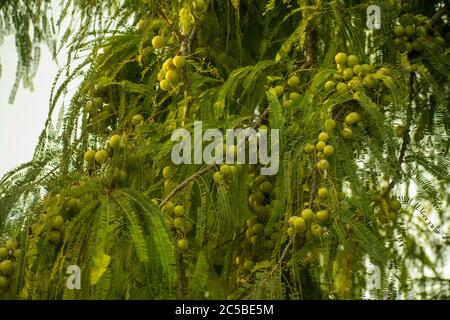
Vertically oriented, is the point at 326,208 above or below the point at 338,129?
below

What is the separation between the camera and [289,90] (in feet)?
7.49

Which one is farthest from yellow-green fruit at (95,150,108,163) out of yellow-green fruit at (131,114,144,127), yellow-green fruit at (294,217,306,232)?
yellow-green fruit at (294,217,306,232)

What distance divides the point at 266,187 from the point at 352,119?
37 cm

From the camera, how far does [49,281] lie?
1.81 m

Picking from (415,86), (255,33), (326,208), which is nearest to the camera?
(326,208)

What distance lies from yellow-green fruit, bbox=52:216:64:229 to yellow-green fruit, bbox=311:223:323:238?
1.71ft

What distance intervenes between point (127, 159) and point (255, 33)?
94cm

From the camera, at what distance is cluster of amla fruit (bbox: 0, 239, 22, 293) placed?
1.87m

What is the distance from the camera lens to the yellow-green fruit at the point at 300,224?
6.31ft

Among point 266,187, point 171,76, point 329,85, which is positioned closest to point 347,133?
point 329,85

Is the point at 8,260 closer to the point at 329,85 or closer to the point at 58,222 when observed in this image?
the point at 58,222
